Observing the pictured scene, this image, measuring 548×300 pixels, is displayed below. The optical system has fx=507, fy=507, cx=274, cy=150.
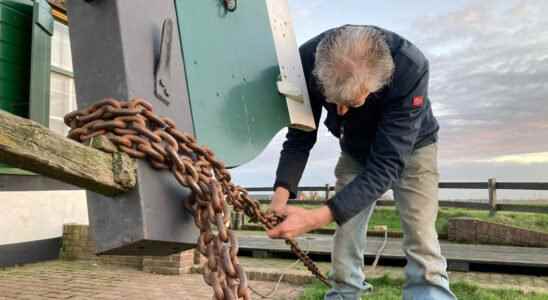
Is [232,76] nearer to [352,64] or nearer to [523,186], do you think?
[352,64]

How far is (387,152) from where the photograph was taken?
6.82ft

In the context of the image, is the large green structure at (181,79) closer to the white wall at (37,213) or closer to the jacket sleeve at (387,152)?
the jacket sleeve at (387,152)

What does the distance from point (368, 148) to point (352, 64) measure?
78cm

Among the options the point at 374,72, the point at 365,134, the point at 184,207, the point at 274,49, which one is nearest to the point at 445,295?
the point at 365,134

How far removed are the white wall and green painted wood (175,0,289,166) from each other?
14.4 feet

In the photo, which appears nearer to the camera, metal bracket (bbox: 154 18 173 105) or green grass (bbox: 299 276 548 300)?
metal bracket (bbox: 154 18 173 105)

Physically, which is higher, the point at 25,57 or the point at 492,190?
the point at 25,57

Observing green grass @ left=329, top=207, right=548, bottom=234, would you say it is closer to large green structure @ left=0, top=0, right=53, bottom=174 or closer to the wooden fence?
the wooden fence

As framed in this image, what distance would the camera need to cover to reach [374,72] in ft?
6.35

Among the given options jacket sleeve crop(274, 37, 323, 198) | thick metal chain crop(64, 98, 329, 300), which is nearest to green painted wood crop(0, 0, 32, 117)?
jacket sleeve crop(274, 37, 323, 198)

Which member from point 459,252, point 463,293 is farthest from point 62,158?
point 459,252

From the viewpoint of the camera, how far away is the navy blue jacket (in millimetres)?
2055

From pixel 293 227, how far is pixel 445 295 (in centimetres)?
112

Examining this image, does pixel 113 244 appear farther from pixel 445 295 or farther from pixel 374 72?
pixel 445 295
